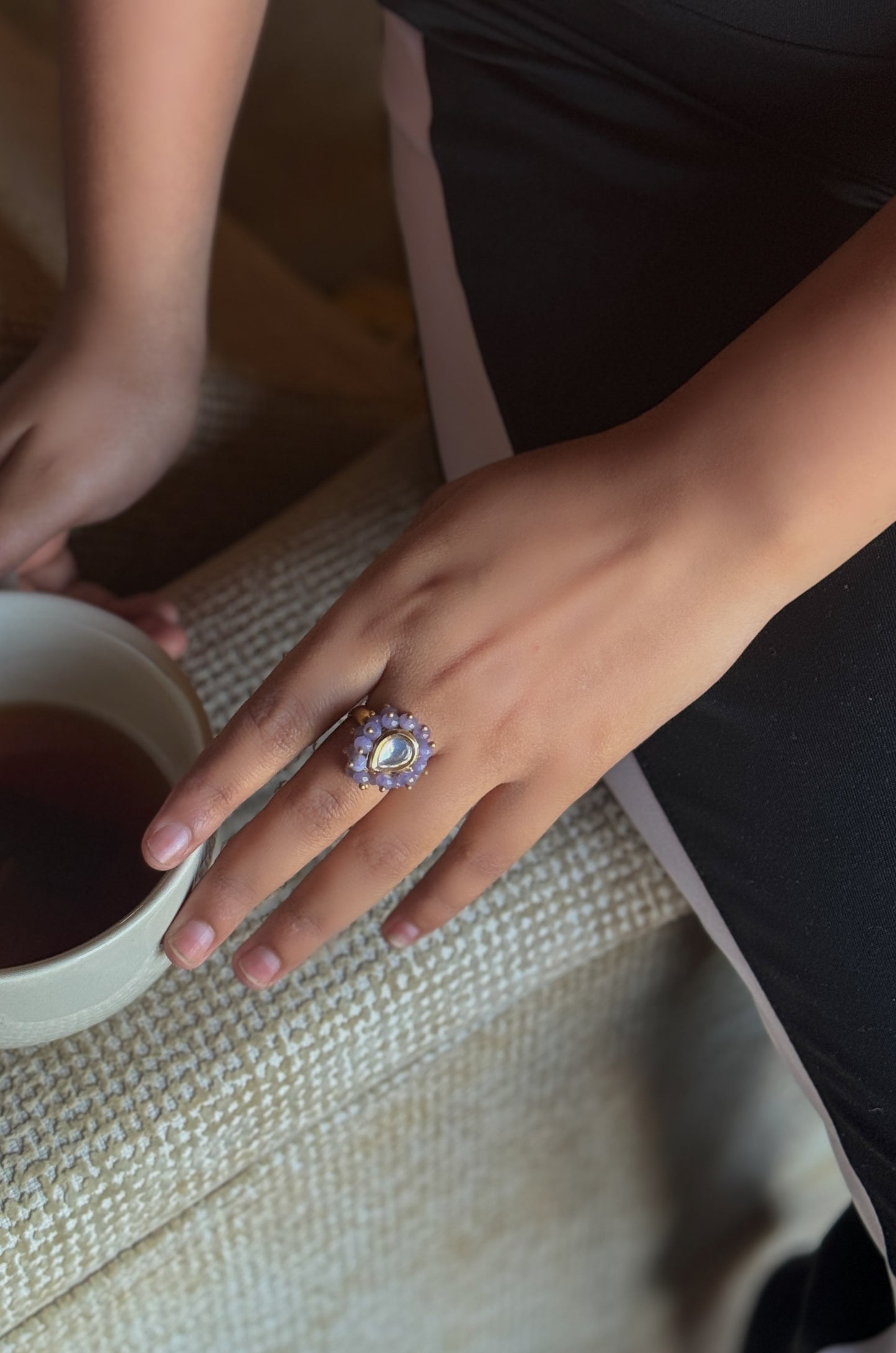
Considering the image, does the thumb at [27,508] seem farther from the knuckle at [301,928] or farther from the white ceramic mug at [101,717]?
the knuckle at [301,928]

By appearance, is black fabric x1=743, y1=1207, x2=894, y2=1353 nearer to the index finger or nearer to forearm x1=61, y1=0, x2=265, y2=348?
the index finger

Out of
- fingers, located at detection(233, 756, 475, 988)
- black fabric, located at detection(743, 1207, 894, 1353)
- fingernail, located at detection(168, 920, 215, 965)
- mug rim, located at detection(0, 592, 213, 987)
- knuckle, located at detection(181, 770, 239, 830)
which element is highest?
mug rim, located at detection(0, 592, 213, 987)

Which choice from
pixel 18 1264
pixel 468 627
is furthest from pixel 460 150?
pixel 18 1264

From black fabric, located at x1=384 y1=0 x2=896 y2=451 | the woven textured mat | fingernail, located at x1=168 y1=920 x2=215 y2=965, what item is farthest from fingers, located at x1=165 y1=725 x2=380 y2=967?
black fabric, located at x1=384 y1=0 x2=896 y2=451

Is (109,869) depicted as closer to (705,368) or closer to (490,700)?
(490,700)

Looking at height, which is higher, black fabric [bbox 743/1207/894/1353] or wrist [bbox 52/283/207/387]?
wrist [bbox 52/283/207/387]

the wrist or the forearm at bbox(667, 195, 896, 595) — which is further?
the wrist
